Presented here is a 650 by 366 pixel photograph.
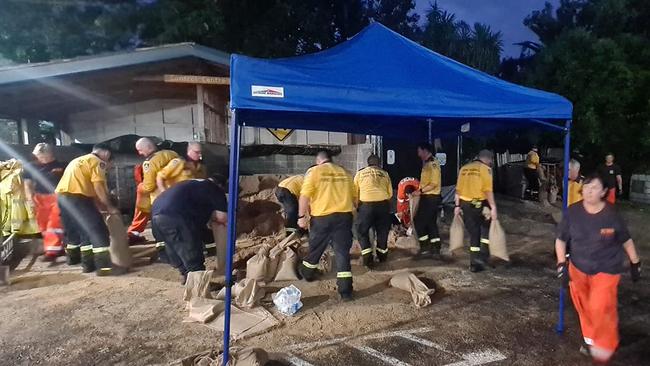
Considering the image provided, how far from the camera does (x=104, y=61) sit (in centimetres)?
730

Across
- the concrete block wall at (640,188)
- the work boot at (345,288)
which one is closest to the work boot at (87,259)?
the work boot at (345,288)

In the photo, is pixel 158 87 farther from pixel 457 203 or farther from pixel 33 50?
pixel 33 50

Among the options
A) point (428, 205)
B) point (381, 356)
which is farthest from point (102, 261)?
point (428, 205)

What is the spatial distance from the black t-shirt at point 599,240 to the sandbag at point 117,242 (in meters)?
5.36

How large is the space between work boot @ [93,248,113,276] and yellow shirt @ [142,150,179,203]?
40.5 inches

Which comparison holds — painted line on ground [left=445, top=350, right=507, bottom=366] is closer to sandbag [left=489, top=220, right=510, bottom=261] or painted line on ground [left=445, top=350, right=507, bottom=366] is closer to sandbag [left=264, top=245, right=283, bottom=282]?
sandbag [left=489, top=220, right=510, bottom=261]

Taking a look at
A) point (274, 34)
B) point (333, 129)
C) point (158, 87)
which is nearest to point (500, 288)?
point (333, 129)

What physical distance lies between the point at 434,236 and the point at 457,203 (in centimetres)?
86

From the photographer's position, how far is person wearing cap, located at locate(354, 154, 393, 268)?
17.9ft

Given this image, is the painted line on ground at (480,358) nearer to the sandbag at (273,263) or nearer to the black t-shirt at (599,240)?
the black t-shirt at (599,240)

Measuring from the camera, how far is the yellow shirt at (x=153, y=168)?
5.52 meters

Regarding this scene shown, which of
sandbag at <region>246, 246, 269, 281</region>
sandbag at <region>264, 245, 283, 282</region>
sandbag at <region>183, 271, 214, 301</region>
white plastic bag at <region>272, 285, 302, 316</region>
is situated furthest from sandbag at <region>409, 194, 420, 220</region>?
sandbag at <region>183, 271, 214, 301</region>

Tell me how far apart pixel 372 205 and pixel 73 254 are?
181 inches

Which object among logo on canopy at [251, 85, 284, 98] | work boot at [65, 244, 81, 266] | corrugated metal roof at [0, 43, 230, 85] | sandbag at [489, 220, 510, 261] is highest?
corrugated metal roof at [0, 43, 230, 85]
